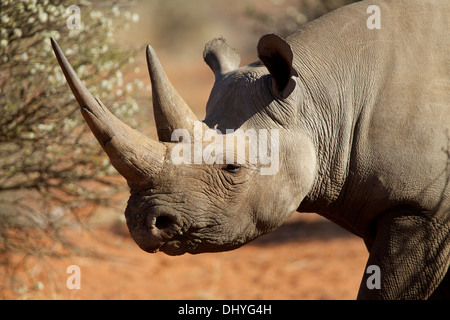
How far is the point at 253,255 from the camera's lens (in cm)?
937

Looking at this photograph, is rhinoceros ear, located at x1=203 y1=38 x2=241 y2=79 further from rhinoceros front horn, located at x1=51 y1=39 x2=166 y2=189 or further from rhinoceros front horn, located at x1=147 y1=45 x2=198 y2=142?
rhinoceros front horn, located at x1=51 y1=39 x2=166 y2=189

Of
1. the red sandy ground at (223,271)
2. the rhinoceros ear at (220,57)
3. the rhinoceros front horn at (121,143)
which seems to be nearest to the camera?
the rhinoceros front horn at (121,143)

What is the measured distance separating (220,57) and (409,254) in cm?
175

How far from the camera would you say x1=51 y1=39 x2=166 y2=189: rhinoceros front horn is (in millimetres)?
3268

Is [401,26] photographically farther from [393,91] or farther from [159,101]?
[159,101]

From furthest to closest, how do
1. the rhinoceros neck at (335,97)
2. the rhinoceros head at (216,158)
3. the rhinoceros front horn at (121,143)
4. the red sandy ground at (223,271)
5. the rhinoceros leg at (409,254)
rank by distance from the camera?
the red sandy ground at (223,271)
the rhinoceros neck at (335,97)
the rhinoceros leg at (409,254)
the rhinoceros head at (216,158)
the rhinoceros front horn at (121,143)

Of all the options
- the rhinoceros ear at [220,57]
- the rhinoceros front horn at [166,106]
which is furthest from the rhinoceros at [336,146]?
the rhinoceros ear at [220,57]

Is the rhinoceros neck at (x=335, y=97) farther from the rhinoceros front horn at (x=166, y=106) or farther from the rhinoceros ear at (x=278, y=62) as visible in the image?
the rhinoceros front horn at (x=166, y=106)

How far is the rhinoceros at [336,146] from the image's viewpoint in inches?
140

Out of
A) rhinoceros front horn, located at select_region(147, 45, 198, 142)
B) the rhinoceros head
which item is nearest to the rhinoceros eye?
the rhinoceros head

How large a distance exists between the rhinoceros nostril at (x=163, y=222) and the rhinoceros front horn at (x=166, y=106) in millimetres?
419

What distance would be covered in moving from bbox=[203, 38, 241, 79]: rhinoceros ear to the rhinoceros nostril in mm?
A: 1251
